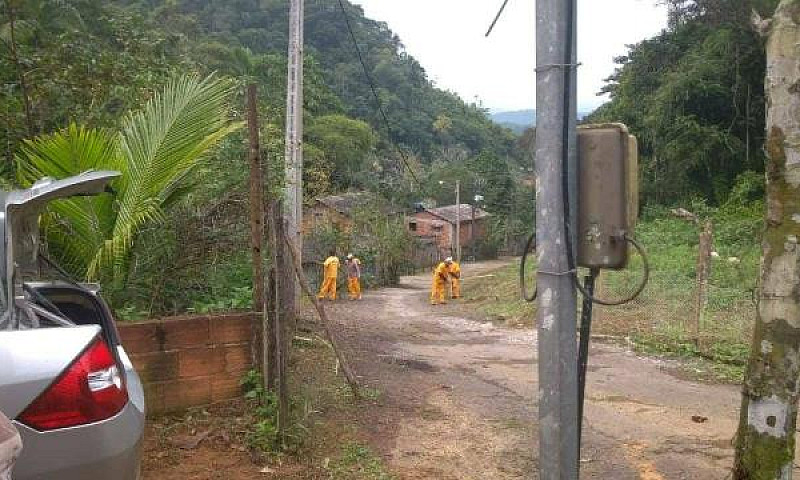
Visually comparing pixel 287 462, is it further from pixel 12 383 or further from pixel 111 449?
pixel 12 383

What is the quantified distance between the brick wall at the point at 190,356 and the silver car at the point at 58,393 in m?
2.62

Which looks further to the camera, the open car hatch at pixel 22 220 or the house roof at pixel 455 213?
the house roof at pixel 455 213

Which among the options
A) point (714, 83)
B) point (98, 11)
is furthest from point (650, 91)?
point (98, 11)

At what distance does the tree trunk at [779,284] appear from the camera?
3127 millimetres

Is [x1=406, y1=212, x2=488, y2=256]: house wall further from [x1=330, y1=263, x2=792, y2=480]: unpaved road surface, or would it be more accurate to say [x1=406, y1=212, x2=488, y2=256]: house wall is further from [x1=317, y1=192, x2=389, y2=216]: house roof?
[x1=330, y1=263, x2=792, y2=480]: unpaved road surface

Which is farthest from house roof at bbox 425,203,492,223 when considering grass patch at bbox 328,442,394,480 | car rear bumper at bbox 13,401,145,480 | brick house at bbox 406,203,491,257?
car rear bumper at bbox 13,401,145,480

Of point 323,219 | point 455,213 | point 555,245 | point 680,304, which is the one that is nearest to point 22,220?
point 555,245

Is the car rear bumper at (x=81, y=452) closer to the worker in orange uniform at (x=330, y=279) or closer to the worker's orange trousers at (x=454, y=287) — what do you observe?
the worker in orange uniform at (x=330, y=279)

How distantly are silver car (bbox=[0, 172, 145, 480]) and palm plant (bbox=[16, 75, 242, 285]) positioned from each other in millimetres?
2693

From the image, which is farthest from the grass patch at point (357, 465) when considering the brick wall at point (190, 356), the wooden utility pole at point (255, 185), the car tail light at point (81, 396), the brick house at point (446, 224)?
the brick house at point (446, 224)

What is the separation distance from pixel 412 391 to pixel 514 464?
2.29 meters

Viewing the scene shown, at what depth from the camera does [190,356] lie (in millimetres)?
5223

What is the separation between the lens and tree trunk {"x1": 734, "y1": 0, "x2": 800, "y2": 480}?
10.3 feet

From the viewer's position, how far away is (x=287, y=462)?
4.59 m
